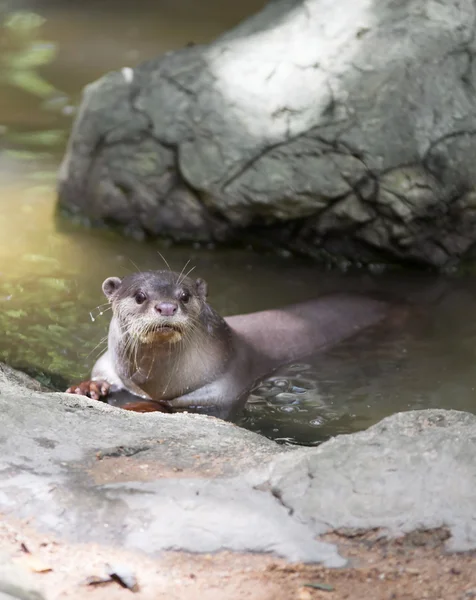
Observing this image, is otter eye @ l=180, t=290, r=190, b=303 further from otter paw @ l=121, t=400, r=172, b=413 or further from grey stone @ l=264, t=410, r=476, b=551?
grey stone @ l=264, t=410, r=476, b=551

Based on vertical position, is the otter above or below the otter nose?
below

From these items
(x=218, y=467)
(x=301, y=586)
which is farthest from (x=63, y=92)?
(x=301, y=586)

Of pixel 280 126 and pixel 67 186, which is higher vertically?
pixel 280 126

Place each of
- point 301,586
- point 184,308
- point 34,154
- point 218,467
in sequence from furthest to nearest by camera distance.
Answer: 1. point 34,154
2. point 184,308
3. point 218,467
4. point 301,586

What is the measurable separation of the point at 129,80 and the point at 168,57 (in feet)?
0.85

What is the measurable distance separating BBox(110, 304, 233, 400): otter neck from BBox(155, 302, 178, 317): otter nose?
0.96 feet

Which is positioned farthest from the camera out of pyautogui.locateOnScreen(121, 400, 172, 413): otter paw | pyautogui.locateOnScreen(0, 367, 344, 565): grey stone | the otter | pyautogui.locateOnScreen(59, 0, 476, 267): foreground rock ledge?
pyautogui.locateOnScreen(59, 0, 476, 267): foreground rock ledge

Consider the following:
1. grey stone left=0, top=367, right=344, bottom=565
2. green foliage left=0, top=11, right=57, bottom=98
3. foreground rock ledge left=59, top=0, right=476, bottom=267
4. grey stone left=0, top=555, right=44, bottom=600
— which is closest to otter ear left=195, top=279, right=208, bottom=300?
foreground rock ledge left=59, top=0, right=476, bottom=267

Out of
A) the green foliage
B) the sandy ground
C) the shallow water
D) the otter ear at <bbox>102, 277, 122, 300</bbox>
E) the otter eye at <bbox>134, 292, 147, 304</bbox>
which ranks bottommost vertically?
the shallow water

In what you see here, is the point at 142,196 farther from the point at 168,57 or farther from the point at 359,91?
the point at 359,91

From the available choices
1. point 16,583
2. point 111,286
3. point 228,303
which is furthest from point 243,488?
point 228,303

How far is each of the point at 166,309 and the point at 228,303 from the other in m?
1.24

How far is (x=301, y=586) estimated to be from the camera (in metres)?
2.32

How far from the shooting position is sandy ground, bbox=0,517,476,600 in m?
2.29
